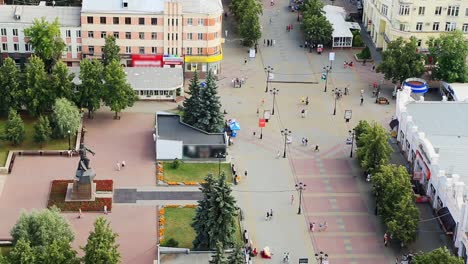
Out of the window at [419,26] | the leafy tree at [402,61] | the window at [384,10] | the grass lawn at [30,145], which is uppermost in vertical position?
the window at [384,10]

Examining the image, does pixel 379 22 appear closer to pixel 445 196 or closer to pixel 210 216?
pixel 445 196

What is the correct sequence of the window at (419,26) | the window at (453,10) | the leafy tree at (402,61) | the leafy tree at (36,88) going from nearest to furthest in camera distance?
1. the leafy tree at (36,88)
2. the leafy tree at (402,61)
3. the window at (453,10)
4. the window at (419,26)

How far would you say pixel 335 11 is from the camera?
536 ft

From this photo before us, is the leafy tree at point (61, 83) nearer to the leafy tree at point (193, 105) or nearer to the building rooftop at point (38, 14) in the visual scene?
the leafy tree at point (193, 105)

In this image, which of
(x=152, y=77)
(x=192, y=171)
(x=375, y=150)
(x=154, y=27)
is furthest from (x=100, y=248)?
(x=154, y=27)

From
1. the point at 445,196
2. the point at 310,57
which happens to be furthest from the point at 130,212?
the point at 310,57

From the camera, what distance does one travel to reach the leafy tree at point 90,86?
120m

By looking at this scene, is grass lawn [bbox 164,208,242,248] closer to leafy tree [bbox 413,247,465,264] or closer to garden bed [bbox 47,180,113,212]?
garden bed [bbox 47,180,113,212]

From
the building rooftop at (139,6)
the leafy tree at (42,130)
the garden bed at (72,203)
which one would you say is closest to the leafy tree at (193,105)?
the garden bed at (72,203)

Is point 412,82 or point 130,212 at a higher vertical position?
point 412,82

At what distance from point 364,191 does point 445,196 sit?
12172 mm

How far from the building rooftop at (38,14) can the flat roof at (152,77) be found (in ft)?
30.0

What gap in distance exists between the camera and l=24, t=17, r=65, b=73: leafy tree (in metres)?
131

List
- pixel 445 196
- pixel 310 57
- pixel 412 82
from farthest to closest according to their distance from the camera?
pixel 310 57, pixel 412 82, pixel 445 196
